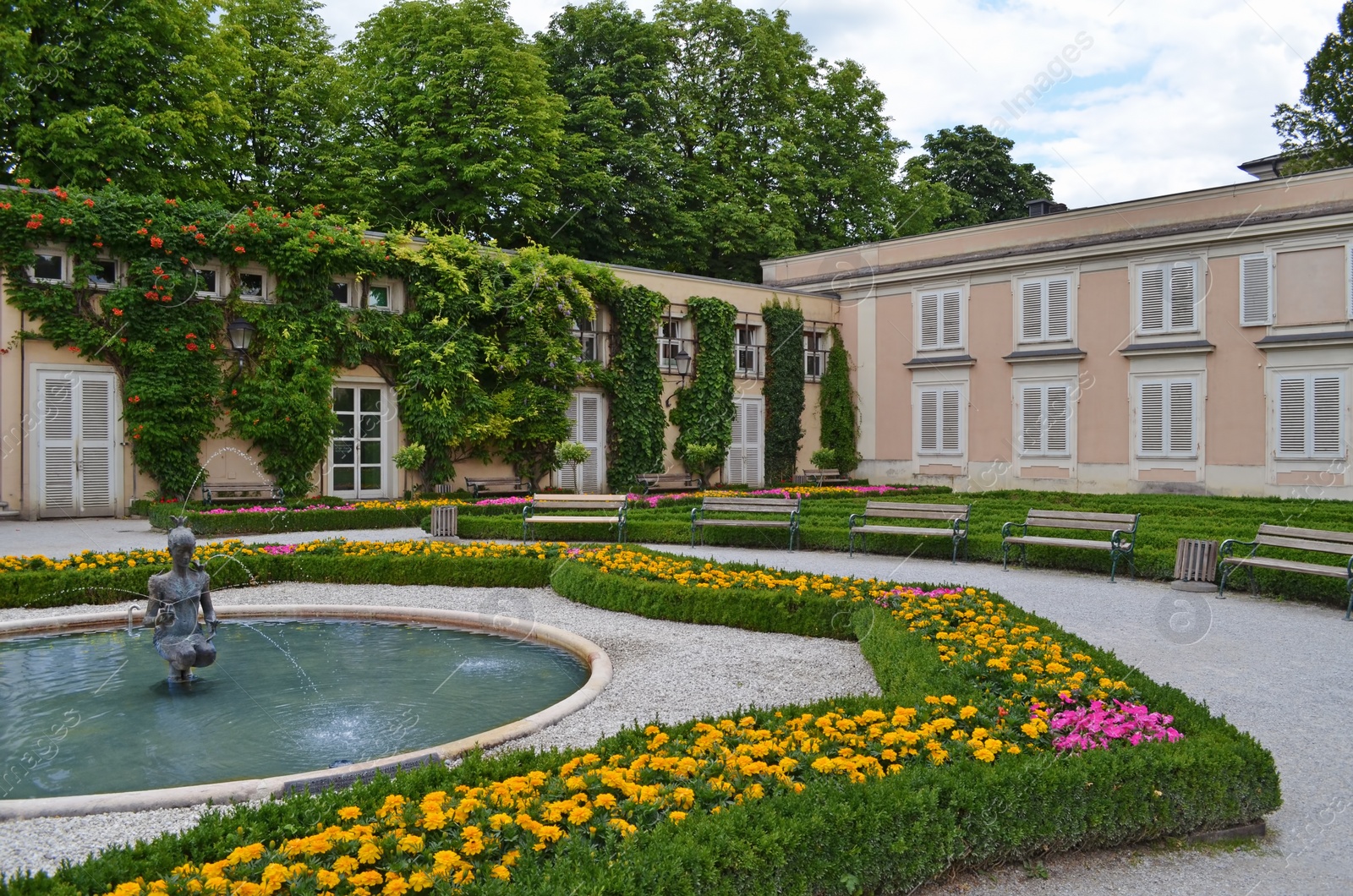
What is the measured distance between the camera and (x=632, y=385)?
2506 cm

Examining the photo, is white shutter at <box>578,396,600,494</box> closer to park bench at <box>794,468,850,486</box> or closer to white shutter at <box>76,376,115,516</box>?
park bench at <box>794,468,850,486</box>

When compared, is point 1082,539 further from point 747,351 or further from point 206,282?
point 206,282

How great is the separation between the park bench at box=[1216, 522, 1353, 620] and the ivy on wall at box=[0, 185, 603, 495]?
15091 millimetres

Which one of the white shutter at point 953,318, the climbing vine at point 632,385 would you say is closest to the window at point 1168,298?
the white shutter at point 953,318

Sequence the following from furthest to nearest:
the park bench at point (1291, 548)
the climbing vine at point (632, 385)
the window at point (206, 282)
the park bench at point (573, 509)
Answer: the climbing vine at point (632, 385) → the window at point (206, 282) → the park bench at point (573, 509) → the park bench at point (1291, 548)

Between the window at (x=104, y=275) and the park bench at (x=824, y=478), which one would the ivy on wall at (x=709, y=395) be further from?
the window at (x=104, y=275)

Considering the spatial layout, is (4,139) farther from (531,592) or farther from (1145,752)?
(1145,752)

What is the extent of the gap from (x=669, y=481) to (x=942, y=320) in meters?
8.76

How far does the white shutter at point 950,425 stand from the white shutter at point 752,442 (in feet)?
16.6

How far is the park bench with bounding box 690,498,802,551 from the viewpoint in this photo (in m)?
15.0

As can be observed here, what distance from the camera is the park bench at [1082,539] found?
481 inches

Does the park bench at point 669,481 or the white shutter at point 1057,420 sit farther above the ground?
the white shutter at point 1057,420

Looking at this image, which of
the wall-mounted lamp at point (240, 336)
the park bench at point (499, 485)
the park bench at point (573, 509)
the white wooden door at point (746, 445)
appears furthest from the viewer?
the white wooden door at point (746, 445)

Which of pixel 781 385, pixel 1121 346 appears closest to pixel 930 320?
pixel 781 385
